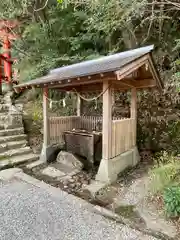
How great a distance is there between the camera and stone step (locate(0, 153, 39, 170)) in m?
5.50

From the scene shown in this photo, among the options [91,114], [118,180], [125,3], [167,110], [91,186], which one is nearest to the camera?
[91,186]

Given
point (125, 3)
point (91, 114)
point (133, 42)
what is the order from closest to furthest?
point (125, 3), point (91, 114), point (133, 42)

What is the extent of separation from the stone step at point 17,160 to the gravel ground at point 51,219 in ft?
4.53

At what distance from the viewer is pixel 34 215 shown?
3287mm

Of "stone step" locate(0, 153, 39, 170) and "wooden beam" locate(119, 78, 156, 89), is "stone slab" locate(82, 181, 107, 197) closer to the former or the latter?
"stone step" locate(0, 153, 39, 170)

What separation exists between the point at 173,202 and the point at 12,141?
16.8ft

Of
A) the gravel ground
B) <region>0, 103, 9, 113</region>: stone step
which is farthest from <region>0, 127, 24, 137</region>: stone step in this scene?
the gravel ground

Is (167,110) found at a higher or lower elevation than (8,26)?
lower

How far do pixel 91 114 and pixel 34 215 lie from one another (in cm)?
463

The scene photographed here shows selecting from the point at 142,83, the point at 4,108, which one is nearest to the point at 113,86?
the point at 142,83

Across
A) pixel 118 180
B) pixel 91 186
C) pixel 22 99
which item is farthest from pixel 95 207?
pixel 22 99

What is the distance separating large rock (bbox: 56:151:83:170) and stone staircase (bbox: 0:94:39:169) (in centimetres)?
75

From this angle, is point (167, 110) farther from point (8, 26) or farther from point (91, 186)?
point (8, 26)

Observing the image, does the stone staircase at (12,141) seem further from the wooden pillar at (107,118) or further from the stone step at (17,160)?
the wooden pillar at (107,118)
